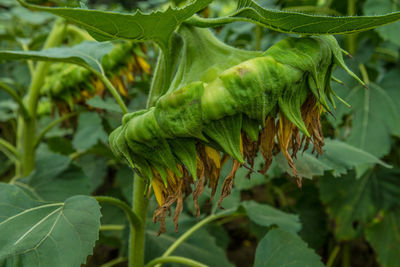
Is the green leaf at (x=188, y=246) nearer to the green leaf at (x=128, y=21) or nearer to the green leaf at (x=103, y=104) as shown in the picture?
the green leaf at (x=103, y=104)

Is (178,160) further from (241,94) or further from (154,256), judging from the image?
(154,256)

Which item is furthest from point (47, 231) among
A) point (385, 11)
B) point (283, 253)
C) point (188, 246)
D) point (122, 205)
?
point (385, 11)

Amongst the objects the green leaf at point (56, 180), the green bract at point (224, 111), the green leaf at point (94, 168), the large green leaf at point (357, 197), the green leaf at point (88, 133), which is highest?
the green bract at point (224, 111)

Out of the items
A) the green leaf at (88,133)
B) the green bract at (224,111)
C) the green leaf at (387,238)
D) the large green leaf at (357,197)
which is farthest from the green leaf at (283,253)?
the green leaf at (88,133)

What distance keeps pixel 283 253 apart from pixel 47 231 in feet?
1.25

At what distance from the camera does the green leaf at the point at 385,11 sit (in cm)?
118

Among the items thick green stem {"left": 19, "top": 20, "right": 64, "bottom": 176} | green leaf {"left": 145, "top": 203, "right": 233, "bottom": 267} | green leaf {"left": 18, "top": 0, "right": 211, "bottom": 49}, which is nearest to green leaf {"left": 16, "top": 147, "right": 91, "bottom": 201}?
thick green stem {"left": 19, "top": 20, "right": 64, "bottom": 176}

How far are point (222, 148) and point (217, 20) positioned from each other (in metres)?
0.17

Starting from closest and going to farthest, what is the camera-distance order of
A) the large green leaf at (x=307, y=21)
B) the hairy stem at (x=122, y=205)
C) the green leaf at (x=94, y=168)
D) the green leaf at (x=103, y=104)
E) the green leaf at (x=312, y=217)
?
the large green leaf at (x=307, y=21) → the hairy stem at (x=122, y=205) → the green leaf at (x=103, y=104) → the green leaf at (x=312, y=217) → the green leaf at (x=94, y=168)

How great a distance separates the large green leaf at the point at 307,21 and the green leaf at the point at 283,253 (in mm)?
389

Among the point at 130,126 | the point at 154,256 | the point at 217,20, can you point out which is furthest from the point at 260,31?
the point at 130,126

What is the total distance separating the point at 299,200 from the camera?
5.29 feet

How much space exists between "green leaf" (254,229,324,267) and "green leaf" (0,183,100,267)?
0.97 ft

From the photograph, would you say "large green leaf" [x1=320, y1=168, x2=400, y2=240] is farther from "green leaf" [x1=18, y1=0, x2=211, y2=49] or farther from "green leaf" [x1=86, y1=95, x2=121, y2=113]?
"green leaf" [x1=18, y1=0, x2=211, y2=49]
